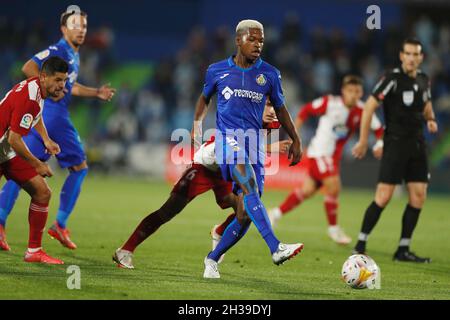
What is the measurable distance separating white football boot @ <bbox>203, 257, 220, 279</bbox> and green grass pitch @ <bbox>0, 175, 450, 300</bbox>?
0.12 m

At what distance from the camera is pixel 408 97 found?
10836 millimetres

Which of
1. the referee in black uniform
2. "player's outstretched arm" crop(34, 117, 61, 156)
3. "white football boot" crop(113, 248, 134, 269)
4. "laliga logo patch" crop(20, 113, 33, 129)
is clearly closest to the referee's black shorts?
the referee in black uniform

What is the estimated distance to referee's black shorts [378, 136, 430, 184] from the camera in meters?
10.8

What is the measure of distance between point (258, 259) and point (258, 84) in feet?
8.85

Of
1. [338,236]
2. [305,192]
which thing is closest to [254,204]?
[338,236]

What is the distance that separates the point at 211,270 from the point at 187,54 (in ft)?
69.3

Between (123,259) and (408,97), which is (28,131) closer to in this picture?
(123,259)

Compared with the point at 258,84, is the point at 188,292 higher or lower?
lower

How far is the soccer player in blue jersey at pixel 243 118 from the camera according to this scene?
8156 millimetres

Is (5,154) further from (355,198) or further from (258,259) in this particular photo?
(355,198)

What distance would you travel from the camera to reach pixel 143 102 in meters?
28.0

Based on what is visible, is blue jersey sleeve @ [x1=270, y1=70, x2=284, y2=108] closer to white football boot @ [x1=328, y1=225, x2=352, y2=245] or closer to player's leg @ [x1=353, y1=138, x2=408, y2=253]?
player's leg @ [x1=353, y1=138, x2=408, y2=253]

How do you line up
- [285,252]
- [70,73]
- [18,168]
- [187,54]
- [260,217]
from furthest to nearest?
1. [187,54]
2. [70,73]
3. [18,168]
4. [260,217]
5. [285,252]
